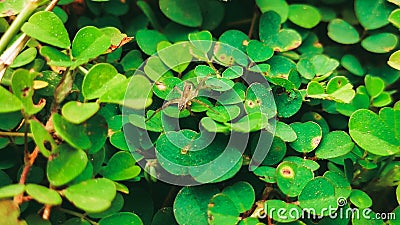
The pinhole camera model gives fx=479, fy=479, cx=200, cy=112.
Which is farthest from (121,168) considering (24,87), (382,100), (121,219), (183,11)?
(382,100)

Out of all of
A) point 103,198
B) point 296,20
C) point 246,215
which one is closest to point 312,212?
point 246,215

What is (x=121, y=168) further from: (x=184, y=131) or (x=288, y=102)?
(x=288, y=102)

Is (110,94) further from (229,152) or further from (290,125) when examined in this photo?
(290,125)

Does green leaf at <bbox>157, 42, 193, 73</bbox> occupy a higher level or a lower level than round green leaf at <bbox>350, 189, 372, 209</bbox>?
higher

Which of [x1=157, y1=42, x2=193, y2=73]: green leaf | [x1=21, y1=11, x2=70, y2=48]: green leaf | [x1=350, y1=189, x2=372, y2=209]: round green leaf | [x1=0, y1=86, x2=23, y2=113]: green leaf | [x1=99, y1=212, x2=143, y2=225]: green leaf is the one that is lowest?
[x1=350, y1=189, x2=372, y2=209]: round green leaf

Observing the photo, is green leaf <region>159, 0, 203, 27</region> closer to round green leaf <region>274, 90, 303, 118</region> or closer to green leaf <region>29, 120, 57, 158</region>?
round green leaf <region>274, 90, 303, 118</region>

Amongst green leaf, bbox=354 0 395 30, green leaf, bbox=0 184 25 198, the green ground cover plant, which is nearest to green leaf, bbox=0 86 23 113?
the green ground cover plant
